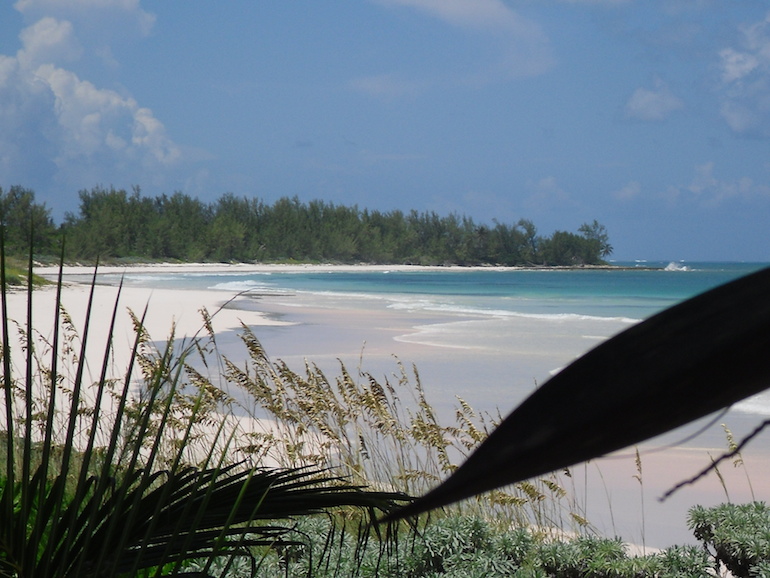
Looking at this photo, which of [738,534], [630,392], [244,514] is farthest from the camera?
[738,534]

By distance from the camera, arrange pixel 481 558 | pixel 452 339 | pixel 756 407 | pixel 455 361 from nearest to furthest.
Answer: pixel 481 558 < pixel 756 407 < pixel 455 361 < pixel 452 339

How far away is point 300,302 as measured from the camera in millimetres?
21938

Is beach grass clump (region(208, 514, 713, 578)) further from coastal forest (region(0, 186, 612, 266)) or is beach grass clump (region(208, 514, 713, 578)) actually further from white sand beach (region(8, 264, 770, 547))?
coastal forest (region(0, 186, 612, 266))

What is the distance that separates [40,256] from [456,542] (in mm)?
50696

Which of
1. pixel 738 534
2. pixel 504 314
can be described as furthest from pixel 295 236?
pixel 738 534

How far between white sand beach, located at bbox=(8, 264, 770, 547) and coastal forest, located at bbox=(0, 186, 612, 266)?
43113 millimetres

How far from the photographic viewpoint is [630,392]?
208 mm

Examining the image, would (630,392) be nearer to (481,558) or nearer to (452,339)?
(481,558)

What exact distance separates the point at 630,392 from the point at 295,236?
81.8 meters

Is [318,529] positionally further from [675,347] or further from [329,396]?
[675,347]

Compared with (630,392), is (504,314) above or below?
below

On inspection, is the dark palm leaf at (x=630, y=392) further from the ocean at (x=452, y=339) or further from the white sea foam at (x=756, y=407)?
the white sea foam at (x=756, y=407)

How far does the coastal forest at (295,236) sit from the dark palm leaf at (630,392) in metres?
58.9

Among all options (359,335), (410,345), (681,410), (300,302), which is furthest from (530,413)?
(300,302)
